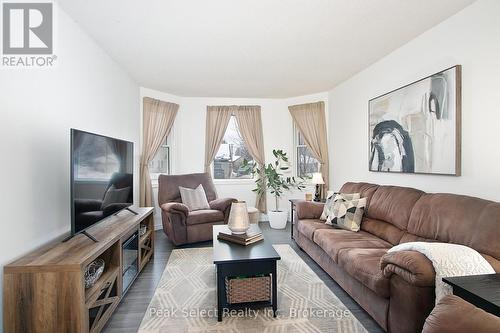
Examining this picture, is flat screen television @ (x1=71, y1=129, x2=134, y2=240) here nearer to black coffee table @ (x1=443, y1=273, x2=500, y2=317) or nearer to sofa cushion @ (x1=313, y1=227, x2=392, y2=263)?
sofa cushion @ (x1=313, y1=227, x2=392, y2=263)

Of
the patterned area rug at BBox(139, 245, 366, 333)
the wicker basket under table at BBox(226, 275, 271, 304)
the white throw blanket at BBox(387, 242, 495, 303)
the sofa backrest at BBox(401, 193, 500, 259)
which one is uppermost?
the sofa backrest at BBox(401, 193, 500, 259)

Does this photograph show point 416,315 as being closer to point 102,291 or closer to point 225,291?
point 225,291

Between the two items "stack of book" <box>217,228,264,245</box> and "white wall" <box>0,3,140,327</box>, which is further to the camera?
"stack of book" <box>217,228,264,245</box>

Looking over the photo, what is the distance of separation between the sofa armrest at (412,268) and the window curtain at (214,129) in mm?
3936

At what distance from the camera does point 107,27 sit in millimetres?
2543

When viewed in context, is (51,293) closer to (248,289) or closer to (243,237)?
(248,289)

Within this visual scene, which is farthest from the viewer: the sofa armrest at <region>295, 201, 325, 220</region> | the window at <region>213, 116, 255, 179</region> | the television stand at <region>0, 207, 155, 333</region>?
the window at <region>213, 116, 255, 179</region>

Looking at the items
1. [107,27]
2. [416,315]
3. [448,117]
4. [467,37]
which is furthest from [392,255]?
[107,27]

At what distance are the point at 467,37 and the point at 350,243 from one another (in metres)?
2.09

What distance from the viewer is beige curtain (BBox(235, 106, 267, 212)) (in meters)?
5.31

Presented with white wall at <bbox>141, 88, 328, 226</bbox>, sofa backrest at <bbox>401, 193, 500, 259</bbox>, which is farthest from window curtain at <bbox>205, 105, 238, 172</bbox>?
sofa backrest at <bbox>401, 193, 500, 259</bbox>

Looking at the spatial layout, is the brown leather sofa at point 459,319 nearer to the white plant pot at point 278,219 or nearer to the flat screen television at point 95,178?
the flat screen television at point 95,178

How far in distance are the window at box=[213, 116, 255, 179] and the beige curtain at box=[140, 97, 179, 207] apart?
1.14 meters

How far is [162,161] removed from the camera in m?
5.08
